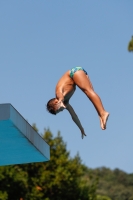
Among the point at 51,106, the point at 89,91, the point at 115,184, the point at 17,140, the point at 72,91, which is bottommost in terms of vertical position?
the point at 17,140

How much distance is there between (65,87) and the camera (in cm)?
799

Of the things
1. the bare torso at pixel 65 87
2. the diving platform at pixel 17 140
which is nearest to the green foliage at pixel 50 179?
the diving platform at pixel 17 140

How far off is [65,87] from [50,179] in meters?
22.5

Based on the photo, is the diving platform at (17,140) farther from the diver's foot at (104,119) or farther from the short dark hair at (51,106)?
the diver's foot at (104,119)

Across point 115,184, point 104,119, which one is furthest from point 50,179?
point 115,184

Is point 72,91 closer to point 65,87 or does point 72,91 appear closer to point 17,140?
point 65,87

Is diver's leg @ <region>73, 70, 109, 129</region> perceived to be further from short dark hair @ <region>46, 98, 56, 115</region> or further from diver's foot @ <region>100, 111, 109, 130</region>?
short dark hair @ <region>46, 98, 56, 115</region>

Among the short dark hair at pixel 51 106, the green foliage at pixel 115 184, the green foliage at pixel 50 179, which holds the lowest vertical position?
the short dark hair at pixel 51 106

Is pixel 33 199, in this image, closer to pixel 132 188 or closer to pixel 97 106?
pixel 97 106

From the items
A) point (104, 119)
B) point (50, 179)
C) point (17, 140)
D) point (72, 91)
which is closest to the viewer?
point (104, 119)

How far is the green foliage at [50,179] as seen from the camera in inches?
1135

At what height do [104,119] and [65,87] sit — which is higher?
[65,87]

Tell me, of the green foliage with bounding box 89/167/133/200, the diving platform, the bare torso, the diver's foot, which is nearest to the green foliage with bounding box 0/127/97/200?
the diving platform

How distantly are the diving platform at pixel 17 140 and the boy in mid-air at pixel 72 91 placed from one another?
0.53m
